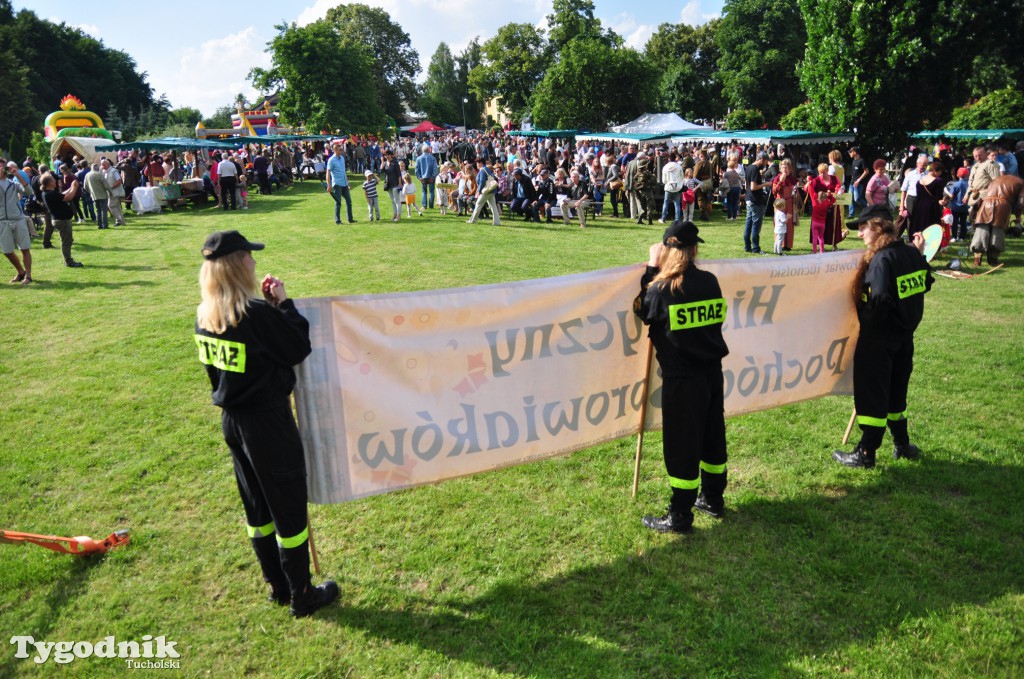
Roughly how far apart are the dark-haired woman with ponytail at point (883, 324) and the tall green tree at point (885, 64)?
62.2 ft

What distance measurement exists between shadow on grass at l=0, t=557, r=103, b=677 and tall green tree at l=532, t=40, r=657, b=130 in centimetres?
5338

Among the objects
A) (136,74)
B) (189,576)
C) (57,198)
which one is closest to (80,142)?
(57,198)

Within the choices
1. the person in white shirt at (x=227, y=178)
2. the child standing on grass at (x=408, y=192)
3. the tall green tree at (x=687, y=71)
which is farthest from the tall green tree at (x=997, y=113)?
the person in white shirt at (x=227, y=178)

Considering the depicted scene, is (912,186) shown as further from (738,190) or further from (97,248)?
(97,248)

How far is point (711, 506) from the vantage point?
15.5ft

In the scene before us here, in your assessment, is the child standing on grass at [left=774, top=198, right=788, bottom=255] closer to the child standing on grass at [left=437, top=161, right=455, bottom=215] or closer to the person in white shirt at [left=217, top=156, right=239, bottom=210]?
the child standing on grass at [left=437, top=161, right=455, bottom=215]

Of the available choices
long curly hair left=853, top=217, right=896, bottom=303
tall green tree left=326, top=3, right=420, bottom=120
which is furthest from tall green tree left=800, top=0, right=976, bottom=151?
tall green tree left=326, top=3, right=420, bottom=120

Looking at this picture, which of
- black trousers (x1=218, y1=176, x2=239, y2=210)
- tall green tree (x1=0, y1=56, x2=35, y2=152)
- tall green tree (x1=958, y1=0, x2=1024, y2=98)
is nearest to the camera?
tall green tree (x1=958, y1=0, x2=1024, y2=98)

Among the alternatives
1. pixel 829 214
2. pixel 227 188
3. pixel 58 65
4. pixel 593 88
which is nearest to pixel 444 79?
pixel 58 65

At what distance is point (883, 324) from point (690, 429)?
2.00 meters

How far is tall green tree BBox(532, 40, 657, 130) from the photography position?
171ft

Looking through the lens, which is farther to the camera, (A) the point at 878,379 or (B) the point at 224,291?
(A) the point at 878,379

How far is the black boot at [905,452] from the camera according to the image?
548cm

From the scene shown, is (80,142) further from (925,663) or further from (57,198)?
(925,663)
